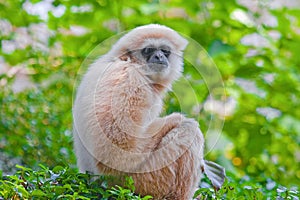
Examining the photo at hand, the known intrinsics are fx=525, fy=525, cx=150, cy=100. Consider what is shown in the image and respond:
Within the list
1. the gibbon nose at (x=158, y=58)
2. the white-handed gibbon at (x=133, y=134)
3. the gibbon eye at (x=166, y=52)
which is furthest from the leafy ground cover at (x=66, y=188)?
the gibbon eye at (x=166, y=52)

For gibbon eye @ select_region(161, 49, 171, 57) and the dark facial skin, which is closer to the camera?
the dark facial skin

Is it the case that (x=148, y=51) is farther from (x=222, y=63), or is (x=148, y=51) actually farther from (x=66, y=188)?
(x=222, y=63)

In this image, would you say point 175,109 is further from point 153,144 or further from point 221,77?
point 153,144

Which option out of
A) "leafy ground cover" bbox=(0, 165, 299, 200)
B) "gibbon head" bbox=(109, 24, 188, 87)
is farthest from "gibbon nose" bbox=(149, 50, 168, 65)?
"leafy ground cover" bbox=(0, 165, 299, 200)

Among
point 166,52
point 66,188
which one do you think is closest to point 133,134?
point 66,188

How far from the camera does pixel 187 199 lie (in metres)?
3.49

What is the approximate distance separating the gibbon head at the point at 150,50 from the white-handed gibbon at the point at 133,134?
0.05 m

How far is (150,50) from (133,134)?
32.9 inches

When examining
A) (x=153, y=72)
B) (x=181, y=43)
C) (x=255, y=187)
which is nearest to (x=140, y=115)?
(x=153, y=72)

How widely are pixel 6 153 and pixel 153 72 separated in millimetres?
1990

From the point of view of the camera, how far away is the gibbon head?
12.5 ft

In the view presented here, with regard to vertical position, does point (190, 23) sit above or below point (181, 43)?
above

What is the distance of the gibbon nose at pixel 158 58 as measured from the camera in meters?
3.89

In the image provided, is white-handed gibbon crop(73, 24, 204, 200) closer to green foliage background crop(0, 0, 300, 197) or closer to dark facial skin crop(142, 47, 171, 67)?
dark facial skin crop(142, 47, 171, 67)
